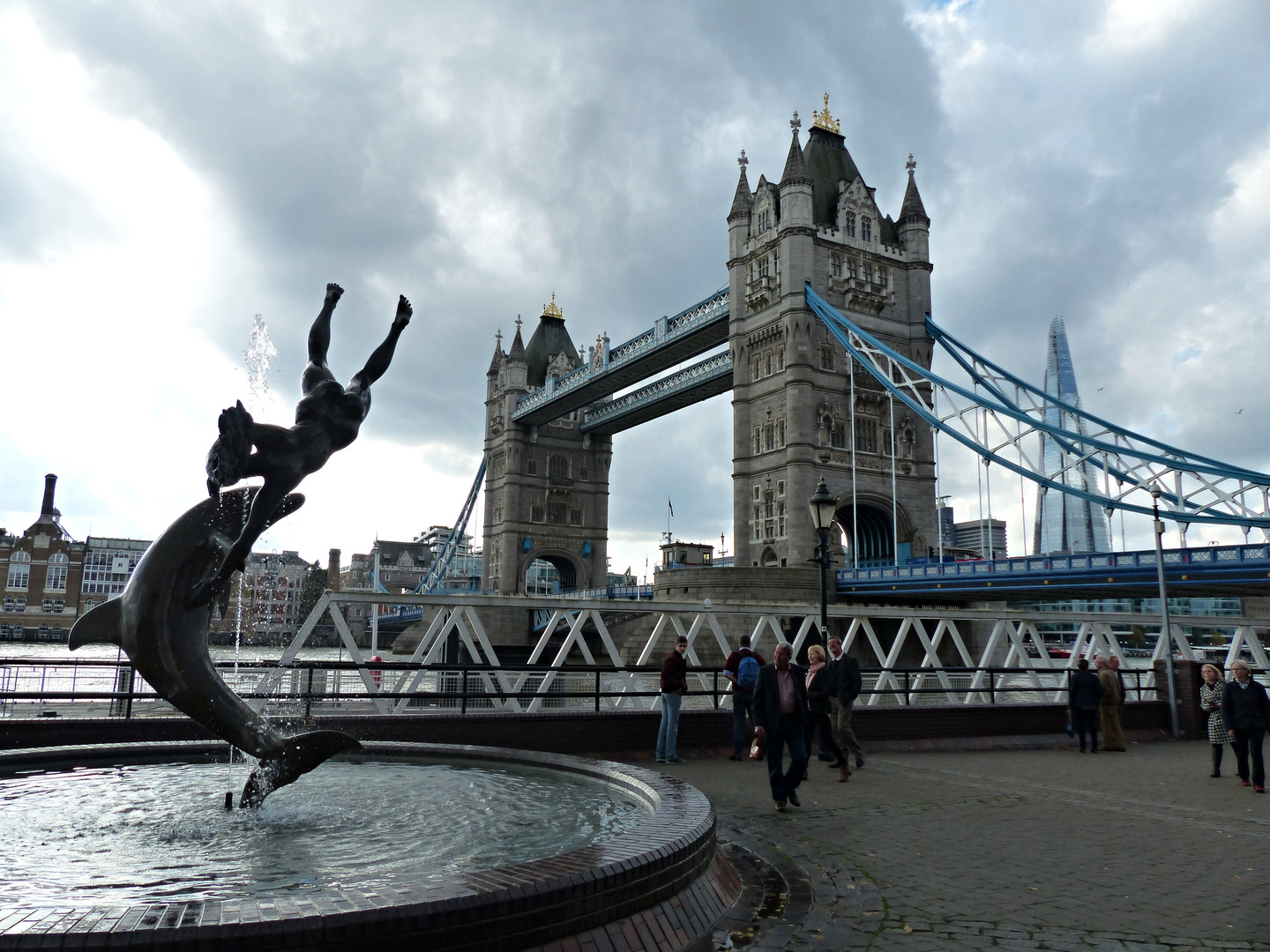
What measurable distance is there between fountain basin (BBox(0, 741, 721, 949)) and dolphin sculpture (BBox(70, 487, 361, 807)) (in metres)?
1.33

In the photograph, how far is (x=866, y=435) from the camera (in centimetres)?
4766

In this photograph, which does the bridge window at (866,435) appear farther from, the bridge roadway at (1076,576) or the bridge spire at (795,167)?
the bridge spire at (795,167)

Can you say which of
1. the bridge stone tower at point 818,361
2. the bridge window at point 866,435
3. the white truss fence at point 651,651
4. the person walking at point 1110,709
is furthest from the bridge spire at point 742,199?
the person walking at point 1110,709

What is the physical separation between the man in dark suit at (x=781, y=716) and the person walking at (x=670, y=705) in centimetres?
305

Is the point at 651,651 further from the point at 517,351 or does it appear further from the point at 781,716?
the point at 517,351

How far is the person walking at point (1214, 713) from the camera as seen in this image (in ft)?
34.2

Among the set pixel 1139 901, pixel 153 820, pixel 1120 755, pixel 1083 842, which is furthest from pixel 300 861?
pixel 1120 755

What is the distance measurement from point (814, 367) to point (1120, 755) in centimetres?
3421

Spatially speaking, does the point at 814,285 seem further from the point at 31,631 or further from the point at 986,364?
the point at 31,631

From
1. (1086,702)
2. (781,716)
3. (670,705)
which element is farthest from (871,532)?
(781,716)

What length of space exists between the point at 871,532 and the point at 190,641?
153 feet

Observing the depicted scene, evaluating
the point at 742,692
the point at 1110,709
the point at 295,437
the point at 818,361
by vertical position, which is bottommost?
the point at 1110,709

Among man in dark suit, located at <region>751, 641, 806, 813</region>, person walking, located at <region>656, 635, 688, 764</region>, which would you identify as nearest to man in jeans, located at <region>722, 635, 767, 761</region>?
person walking, located at <region>656, 635, 688, 764</region>

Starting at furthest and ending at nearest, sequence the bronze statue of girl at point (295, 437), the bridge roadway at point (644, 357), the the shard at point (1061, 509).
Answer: the the shard at point (1061, 509) < the bridge roadway at point (644, 357) < the bronze statue of girl at point (295, 437)
